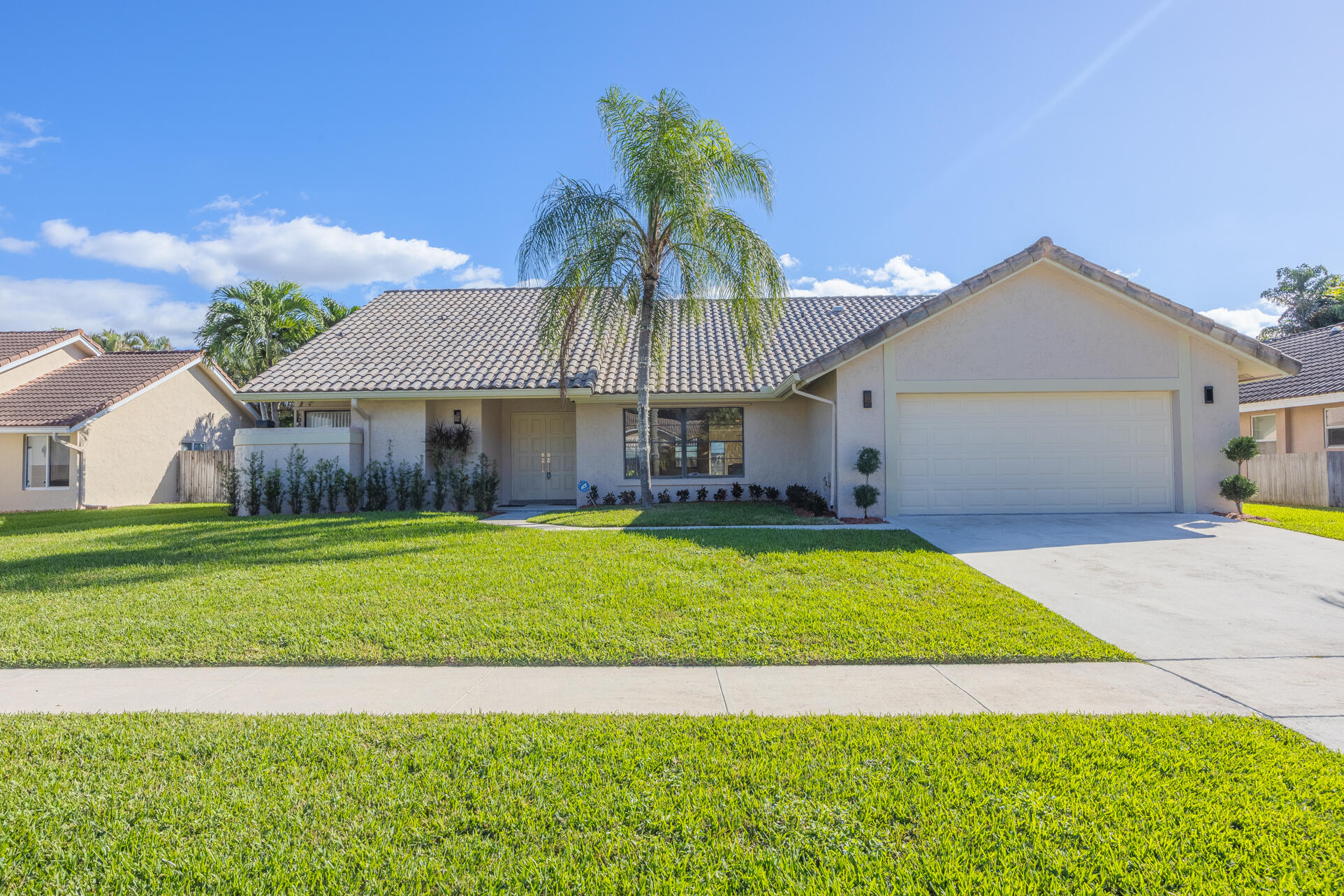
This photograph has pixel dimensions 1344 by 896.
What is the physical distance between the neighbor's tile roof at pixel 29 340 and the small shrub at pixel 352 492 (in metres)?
14.5

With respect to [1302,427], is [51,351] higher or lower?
higher

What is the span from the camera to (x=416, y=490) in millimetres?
14594

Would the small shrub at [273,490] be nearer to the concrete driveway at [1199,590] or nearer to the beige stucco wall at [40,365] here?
the beige stucco wall at [40,365]

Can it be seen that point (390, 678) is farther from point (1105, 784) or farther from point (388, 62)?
point (388, 62)

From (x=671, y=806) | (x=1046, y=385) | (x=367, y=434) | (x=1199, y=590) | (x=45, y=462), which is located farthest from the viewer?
(x=45, y=462)

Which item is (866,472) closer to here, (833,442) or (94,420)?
(833,442)

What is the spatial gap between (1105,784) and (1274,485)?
57.4 feet

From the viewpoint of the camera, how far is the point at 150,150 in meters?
14.0

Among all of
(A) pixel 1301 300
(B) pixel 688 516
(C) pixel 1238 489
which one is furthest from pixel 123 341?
(A) pixel 1301 300

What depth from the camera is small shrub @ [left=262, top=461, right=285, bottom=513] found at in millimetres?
14141

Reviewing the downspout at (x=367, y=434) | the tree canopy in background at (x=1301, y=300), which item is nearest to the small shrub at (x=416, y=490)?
the downspout at (x=367, y=434)


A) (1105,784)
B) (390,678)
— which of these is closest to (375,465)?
(390,678)

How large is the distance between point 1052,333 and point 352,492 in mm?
14571

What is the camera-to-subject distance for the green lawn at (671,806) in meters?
2.44
